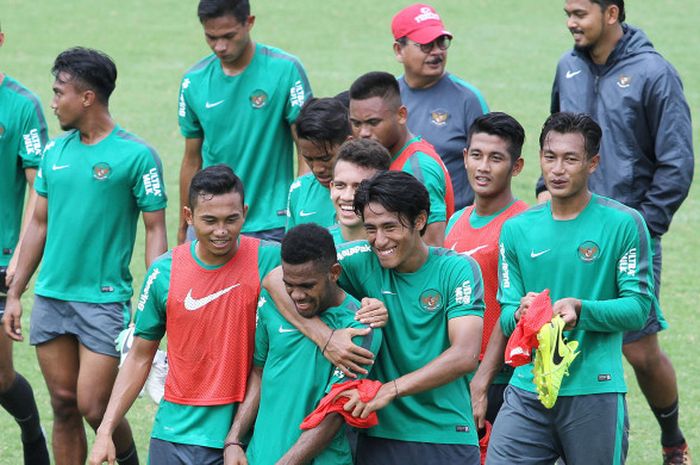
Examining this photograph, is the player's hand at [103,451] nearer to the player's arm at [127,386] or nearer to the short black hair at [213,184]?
the player's arm at [127,386]

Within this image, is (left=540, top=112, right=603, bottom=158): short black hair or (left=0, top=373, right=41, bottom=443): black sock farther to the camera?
(left=0, top=373, right=41, bottom=443): black sock

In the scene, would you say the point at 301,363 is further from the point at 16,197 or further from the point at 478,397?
the point at 16,197

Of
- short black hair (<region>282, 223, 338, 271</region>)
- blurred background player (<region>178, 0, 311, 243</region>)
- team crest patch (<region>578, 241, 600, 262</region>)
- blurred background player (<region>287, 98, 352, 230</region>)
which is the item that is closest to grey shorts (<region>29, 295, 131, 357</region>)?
blurred background player (<region>178, 0, 311, 243</region>)

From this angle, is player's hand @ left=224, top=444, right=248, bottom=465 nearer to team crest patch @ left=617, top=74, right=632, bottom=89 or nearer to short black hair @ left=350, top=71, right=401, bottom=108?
short black hair @ left=350, top=71, right=401, bottom=108

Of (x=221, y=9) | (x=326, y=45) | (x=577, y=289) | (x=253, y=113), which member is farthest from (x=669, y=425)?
(x=326, y=45)

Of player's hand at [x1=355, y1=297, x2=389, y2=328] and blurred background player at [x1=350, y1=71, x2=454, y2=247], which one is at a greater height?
blurred background player at [x1=350, y1=71, x2=454, y2=247]

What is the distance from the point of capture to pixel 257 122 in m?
9.05

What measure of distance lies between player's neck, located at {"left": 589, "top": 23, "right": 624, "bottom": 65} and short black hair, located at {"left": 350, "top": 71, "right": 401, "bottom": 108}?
1.30m

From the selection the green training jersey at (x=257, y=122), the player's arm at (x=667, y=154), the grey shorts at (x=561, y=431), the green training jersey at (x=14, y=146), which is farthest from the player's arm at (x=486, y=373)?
the green training jersey at (x=14, y=146)

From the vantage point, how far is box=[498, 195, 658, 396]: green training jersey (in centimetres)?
647

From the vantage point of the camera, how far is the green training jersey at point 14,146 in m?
8.75

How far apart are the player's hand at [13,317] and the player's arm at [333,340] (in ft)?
7.93

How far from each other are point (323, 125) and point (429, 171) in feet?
1.96

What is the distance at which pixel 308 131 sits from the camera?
7.45 m
